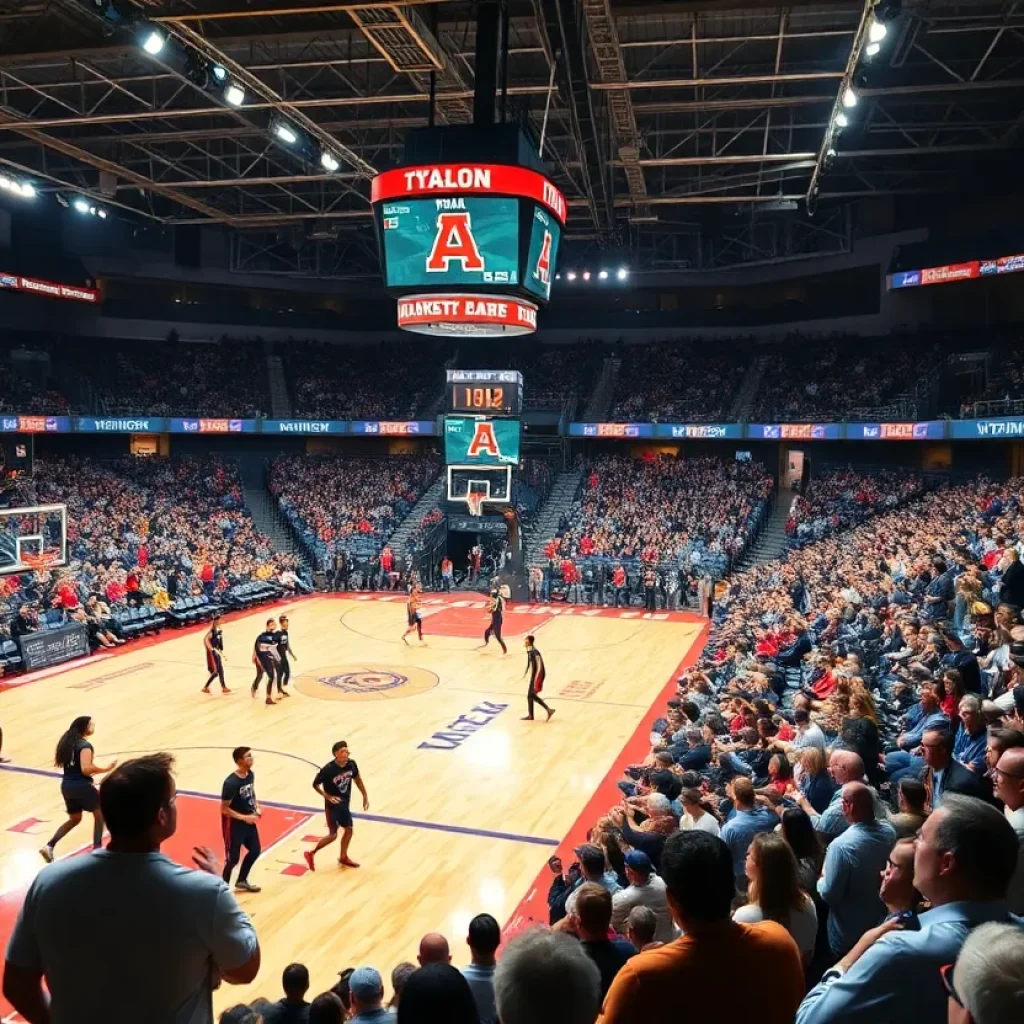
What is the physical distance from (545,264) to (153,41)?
705cm

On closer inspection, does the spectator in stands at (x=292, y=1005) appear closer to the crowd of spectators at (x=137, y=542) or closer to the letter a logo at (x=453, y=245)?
the letter a logo at (x=453, y=245)

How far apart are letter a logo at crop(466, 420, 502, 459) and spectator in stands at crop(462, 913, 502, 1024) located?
22063 mm

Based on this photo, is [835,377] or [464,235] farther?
[835,377]

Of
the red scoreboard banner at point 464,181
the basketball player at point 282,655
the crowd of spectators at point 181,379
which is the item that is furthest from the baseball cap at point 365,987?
the crowd of spectators at point 181,379

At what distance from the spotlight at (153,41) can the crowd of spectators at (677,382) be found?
23092 millimetres

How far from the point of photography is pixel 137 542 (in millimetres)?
27297

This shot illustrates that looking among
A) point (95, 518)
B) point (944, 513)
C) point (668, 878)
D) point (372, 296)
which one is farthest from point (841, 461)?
point (668, 878)

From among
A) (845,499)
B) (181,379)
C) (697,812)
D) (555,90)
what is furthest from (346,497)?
(697,812)

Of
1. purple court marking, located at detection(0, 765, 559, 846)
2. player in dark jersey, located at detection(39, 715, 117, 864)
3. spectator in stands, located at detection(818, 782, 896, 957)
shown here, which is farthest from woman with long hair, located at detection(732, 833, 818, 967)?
player in dark jersey, located at detection(39, 715, 117, 864)

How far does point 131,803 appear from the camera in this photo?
2.45 m

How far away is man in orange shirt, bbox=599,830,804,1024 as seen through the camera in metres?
2.43

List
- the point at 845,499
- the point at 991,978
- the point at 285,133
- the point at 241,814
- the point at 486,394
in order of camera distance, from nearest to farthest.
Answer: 1. the point at 991,978
2. the point at 241,814
3. the point at 285,133
4. the point at 486,394
5. the point at 845,499

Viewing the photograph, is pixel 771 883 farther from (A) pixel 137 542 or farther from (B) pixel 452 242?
(A) pixel 137 542

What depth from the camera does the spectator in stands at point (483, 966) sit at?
13.9ft
